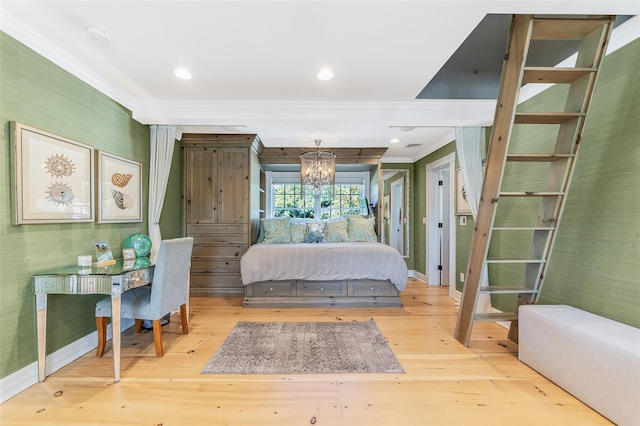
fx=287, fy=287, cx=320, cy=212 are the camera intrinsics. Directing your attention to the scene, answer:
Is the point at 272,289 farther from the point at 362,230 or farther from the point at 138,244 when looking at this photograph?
the point at 362,230

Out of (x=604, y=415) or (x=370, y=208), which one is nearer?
(x=604, y=415)

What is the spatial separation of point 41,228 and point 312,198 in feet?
13.3

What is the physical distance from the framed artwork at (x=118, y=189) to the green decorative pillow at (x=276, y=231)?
1737 mm

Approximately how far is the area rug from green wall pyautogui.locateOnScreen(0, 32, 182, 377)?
3.91 ft

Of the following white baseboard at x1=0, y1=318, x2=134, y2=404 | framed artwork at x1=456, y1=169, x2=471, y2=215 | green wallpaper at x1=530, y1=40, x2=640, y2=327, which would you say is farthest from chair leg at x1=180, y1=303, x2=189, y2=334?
framed artwork at x1=456, y1=169, x2=471, y2=215

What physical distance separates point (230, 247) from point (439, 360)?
3047 mm

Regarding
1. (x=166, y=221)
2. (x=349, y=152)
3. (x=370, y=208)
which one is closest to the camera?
(x=166, y=221)

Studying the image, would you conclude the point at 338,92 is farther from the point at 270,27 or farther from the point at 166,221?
the point at 166,221

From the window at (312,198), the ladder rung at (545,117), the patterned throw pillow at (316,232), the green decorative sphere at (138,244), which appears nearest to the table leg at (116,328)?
the green decorative sphere at (138,244)

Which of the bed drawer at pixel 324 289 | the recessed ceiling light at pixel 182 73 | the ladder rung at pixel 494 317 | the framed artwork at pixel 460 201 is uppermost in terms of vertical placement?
the recessed ceiling light at pixel 182 73

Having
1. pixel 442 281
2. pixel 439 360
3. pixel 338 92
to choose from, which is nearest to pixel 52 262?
pixel 338 92

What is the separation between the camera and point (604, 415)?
1.65m

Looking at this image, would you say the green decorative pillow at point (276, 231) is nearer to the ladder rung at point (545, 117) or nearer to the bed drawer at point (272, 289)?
the bed drawer at point (272, 289)

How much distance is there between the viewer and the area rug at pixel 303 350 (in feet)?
7.14
